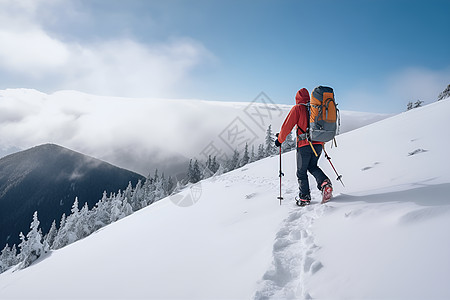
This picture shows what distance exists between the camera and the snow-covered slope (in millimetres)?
2363

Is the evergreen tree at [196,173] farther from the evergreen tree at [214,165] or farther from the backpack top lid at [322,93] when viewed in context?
the backpack top lid at [322,93]

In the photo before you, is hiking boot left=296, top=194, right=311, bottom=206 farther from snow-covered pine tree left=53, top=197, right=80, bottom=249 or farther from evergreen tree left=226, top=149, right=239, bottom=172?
evergreen tree left=226, top=149, right=239, bottom=172

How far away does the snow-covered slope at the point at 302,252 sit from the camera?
2.36 meters

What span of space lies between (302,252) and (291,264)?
0.34 metres

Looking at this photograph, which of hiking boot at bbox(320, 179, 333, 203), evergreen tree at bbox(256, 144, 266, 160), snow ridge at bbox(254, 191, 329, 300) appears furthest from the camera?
evergreen tree at bbox(256, 144, 266, 160)

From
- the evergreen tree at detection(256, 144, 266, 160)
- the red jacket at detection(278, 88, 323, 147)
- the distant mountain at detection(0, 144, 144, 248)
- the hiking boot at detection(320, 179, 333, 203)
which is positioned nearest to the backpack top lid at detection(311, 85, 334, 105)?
the red jacket at detection(278, 88, 323, 147)

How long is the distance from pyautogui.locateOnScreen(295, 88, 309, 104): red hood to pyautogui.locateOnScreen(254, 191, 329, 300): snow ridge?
289 cm

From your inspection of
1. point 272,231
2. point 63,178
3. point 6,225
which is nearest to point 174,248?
point 272,231

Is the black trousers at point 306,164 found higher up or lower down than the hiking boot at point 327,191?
higher up

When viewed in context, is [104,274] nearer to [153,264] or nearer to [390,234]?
[153,264]

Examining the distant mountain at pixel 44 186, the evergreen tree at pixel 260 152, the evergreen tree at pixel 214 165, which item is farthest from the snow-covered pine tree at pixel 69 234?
the distant mountain at pixel 44 186

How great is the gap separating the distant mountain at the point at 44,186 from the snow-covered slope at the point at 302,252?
17070 cm

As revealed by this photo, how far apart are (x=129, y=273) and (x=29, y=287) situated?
412 centimetres

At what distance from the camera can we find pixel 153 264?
14.9 ft
